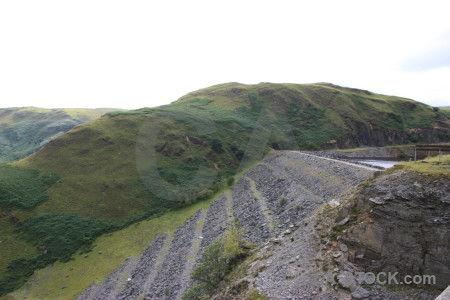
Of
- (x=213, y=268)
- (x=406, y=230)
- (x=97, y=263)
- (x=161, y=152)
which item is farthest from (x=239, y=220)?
Result: (x=161, y=152)

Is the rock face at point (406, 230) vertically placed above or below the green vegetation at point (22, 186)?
above

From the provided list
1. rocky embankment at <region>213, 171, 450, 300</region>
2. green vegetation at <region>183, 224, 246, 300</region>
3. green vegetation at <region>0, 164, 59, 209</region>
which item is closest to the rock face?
rocky embankment at <region>213, 171, 450, 300</region>

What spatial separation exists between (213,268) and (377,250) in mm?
13637

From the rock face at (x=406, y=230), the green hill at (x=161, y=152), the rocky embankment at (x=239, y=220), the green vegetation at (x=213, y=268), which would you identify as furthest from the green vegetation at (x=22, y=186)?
the rock face at (x=406, y=230)

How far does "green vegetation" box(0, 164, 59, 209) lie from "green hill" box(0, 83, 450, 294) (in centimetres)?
16

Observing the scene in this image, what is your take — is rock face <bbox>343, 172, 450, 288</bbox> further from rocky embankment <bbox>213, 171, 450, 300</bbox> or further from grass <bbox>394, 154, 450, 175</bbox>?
grass <bbox>394, 154, 450, 175</bbox>

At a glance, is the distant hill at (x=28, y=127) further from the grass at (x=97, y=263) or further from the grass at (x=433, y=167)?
the grass at (x=433, y=167)

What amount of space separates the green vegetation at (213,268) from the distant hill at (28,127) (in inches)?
5132

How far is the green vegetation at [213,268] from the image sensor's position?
22.2 meters

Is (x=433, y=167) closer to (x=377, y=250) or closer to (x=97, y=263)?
(x=377, y=250)

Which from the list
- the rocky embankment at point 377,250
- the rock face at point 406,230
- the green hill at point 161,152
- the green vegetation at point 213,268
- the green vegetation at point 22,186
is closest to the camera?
the rock face at point 406,230

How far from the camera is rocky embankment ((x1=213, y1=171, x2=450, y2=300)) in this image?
13398 millimetres

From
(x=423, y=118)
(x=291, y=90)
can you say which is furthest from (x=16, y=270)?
(x=423, y=118)

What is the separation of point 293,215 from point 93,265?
28314mm
